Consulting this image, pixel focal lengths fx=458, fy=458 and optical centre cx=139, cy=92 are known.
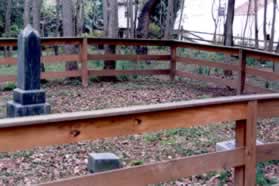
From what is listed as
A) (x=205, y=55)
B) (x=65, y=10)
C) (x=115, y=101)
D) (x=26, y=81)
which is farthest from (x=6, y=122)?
(x=205, y=55)

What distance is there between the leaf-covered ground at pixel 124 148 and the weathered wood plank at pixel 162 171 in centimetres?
151

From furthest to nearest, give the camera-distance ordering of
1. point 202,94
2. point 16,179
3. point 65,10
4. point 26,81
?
point 65,10, point 202,94, point 26,81, point 16,179

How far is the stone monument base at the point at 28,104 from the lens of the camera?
6.89 m

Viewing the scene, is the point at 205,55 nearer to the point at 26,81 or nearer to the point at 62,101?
the point at 62,101

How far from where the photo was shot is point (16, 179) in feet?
14.9

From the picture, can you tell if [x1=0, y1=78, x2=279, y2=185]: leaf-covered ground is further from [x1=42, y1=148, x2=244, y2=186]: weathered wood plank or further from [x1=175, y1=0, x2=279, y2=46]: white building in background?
[x1=175, y1=0, x2=279, y2=46]: white building in background

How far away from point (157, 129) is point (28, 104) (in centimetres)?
480

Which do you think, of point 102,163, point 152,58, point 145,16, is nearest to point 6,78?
point 152,58

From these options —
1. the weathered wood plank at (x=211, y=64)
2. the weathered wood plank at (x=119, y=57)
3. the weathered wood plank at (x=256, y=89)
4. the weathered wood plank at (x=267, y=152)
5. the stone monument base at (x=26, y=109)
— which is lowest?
the stone monument base at (x=26, y=109)

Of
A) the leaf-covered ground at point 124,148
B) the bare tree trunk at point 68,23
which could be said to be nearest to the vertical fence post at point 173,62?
the leaf-covered ground at point 124,148

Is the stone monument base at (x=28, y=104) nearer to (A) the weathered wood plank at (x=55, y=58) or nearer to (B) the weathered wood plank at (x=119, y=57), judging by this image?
(A) the weathered wood plank at (x=55, y=58)

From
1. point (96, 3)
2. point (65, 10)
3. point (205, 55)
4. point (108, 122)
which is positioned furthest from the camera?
point (96, 3)

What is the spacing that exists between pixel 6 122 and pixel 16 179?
274cm

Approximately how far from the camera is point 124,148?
564 centimetres
